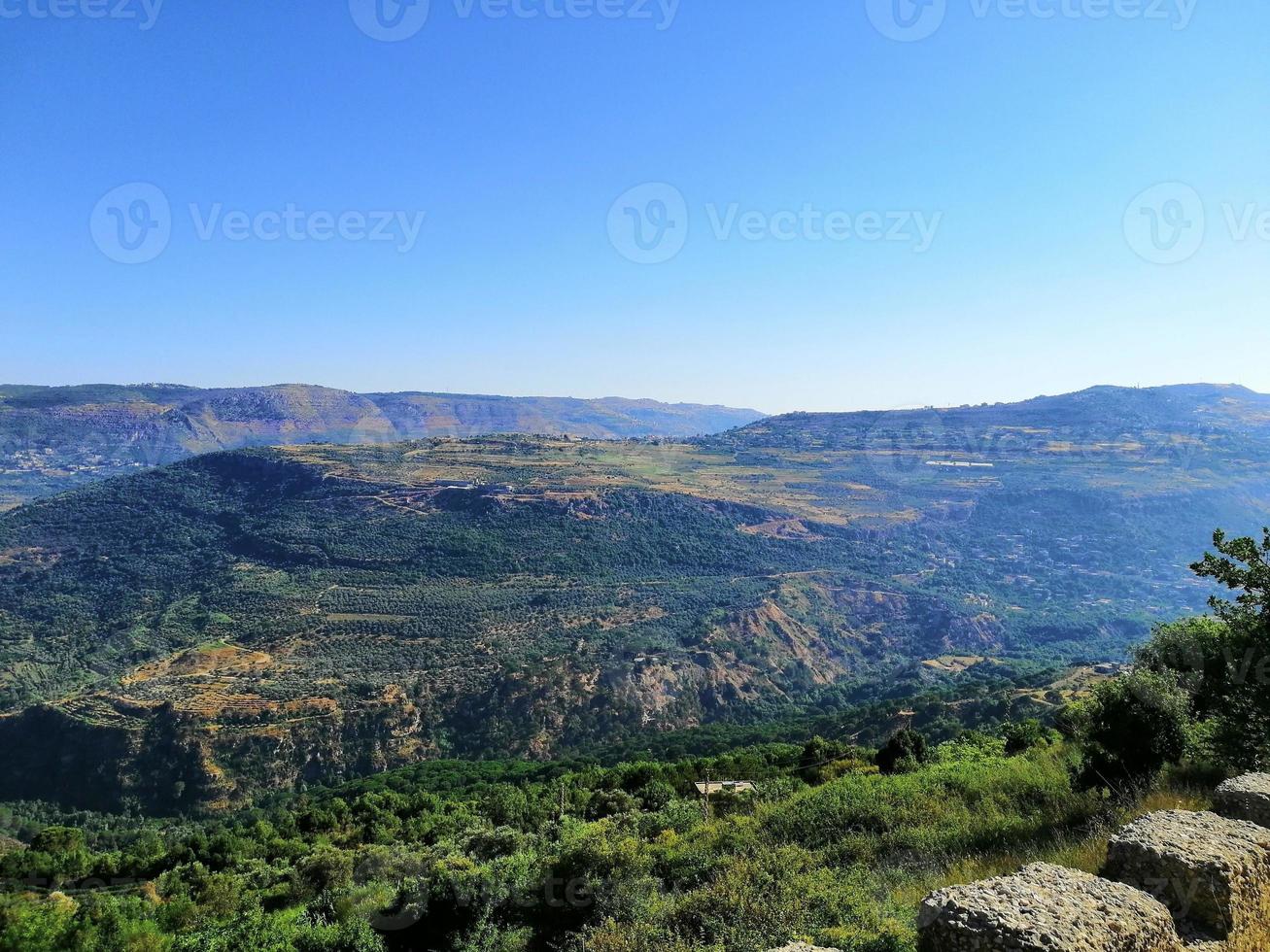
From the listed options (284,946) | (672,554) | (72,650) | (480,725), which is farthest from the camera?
(672,554)

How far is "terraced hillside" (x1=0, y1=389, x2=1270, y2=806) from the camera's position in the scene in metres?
59.3

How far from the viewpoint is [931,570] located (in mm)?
141375

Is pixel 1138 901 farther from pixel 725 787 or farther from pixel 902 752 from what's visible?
pixel 902 752

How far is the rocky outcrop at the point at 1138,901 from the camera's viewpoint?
4.33m

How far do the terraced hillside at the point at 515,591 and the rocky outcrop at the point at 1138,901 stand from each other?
6076 centimetres

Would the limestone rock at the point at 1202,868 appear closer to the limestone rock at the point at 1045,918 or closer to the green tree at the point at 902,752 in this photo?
the limestone rock at the point at 1045,918

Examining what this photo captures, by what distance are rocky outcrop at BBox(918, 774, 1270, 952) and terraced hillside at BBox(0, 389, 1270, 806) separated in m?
60.8

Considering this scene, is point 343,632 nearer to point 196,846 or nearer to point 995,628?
point 196,846

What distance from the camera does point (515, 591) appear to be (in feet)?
327

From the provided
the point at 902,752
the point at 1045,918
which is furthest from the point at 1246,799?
the point at 902,752

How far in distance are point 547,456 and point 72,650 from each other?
10848 centimetres

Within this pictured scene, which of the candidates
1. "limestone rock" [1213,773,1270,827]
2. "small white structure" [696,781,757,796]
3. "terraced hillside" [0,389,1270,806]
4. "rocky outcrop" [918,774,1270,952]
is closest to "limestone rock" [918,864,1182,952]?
"rocky outcrop" [918,774,1270,952]

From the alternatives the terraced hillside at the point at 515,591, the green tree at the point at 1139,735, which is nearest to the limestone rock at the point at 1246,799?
the green tree at the point at 1139,735

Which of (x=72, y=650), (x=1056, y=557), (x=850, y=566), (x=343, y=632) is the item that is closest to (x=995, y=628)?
(x=850, y=566)
